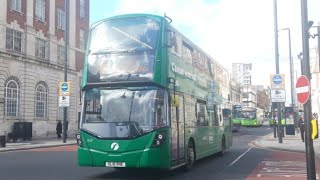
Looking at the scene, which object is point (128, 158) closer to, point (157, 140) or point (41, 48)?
point (157, 140)

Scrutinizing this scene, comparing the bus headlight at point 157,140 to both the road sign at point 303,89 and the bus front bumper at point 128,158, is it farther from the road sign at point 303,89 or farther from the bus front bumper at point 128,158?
the road sign at point 303,89

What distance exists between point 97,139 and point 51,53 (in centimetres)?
3262

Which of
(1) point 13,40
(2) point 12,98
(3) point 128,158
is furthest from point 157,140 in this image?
(1) point 13,40

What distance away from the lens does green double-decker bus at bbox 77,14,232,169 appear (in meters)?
11.8

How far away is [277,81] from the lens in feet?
91.1

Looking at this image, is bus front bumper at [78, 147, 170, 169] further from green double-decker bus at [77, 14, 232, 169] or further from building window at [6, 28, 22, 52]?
building window at [6, 28, 22, 52]

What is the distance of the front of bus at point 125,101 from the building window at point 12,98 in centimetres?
2641

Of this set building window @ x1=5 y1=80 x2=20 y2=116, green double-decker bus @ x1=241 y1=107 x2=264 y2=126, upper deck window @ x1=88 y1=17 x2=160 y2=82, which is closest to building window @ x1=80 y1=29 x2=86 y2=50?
building window @ x1=5 y1=80 x2=20 y2=116

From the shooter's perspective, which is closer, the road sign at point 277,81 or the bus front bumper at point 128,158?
the bus front bumper at point 128,158

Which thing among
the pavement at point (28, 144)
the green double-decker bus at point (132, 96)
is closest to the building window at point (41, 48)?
the pavement at point (28, 144)

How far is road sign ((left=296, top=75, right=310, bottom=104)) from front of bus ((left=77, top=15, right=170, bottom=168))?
349 centimetres

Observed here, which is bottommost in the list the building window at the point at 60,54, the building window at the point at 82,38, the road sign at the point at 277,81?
the road sign at the point at 277,81

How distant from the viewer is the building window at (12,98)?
37031mm

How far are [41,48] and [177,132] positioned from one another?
3141cm
